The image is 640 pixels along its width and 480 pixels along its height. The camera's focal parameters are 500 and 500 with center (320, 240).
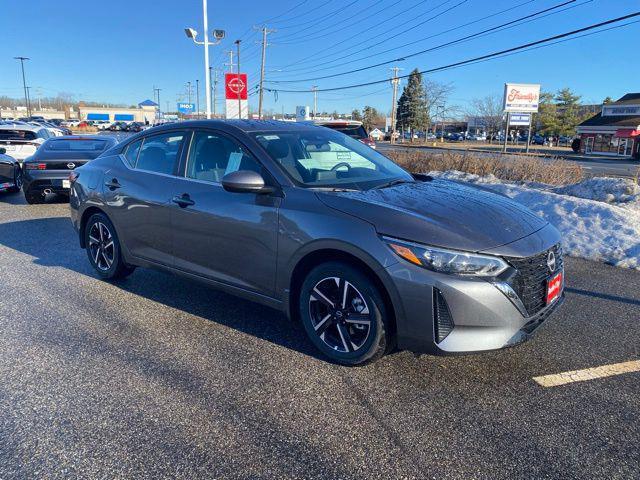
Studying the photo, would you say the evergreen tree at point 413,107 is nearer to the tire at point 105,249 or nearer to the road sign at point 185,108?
the road sign at point 185,108

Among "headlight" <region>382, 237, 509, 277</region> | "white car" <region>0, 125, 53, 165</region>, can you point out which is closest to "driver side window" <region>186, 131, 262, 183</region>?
"headlight" <region>382, 237, 509, 277</region>

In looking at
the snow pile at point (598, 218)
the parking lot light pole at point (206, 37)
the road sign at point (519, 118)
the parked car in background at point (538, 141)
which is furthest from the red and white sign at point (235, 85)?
the parked car in background at point (538, 141)

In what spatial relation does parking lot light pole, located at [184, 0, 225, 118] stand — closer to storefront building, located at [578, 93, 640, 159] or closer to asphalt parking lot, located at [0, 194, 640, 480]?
asphalt parking lot, located at [0, 194, 640, 480]

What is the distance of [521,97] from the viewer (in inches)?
1740

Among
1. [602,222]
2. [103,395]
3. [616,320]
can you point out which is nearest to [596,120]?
[602,222]

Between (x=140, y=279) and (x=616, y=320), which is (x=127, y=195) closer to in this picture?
(x=140, y=279)

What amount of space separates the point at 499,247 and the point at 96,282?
13.6 feet

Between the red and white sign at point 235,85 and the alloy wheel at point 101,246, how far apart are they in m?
16.6

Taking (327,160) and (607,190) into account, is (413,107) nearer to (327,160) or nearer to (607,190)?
(607,190)

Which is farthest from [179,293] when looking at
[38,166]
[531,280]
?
[38,166]

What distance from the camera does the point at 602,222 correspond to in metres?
7.37

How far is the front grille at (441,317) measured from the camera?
292cm

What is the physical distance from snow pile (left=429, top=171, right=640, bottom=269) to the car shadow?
4.55 metres

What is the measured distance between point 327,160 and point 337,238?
114 centimetres
